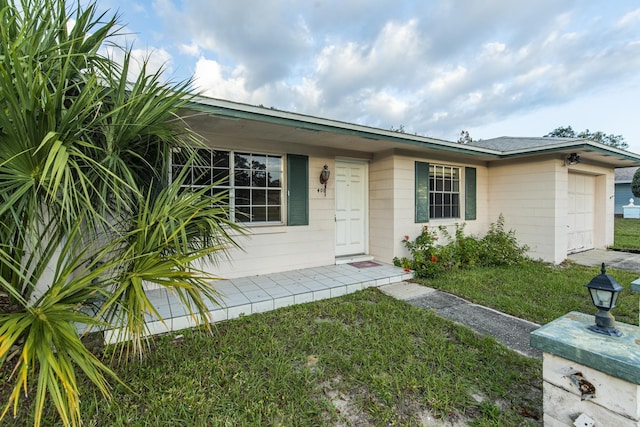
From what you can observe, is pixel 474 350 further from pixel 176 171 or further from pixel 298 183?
pixel 176 171

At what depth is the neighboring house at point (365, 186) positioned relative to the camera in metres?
4.46

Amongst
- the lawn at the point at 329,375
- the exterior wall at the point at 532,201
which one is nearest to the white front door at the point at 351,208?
the lawn at the point at 329,375

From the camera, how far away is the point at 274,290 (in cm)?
398

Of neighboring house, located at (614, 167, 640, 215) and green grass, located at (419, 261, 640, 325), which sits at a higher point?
neighboring house, located at (614, 167, 640, 215)

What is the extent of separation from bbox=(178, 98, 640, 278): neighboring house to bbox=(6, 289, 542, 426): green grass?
2.03m

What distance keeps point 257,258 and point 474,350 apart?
11.2ft

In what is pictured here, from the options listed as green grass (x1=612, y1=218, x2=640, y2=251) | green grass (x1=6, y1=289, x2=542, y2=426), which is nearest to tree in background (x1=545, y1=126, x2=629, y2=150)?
green grass (x1=612, y1=218, x2=640, y2=251)

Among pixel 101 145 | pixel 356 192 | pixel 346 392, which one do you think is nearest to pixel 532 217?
pixel 356 192

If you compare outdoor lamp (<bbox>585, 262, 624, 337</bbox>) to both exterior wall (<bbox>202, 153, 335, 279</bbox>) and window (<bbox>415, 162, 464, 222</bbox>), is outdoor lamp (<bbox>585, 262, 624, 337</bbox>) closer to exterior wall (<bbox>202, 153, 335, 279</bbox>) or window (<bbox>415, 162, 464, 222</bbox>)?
exterior wall (<bbox>202, 153, 335, 279</bbox>)

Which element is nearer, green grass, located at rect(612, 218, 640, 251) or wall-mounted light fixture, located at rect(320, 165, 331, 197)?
wall-mounted light fixture, located at rect(320, 165, 331, 197)

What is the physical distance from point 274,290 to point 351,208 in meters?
2.63

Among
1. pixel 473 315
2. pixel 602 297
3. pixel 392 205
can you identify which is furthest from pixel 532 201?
pixel 602 297

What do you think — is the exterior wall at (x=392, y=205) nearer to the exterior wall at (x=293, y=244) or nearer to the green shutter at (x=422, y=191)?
the green shutter at (x=422, y=191)

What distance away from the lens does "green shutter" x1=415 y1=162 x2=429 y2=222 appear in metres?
5.88
